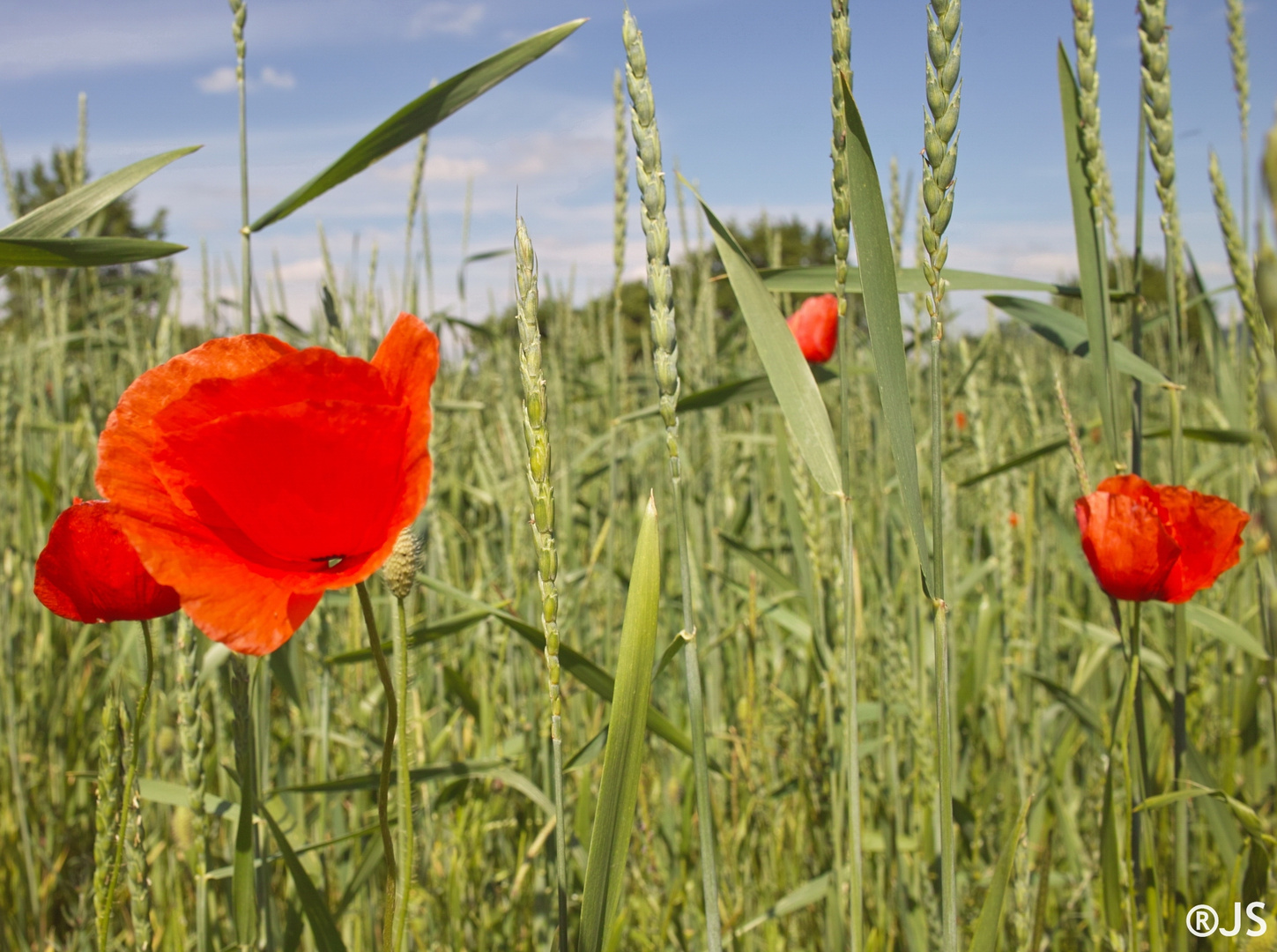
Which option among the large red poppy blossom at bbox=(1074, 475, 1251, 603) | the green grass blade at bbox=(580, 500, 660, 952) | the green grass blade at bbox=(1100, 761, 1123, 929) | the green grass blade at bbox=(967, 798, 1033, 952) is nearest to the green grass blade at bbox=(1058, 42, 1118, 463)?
the large red poppy blossom at bbox=(1074, 475, 1251, 603)

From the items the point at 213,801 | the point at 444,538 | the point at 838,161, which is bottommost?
the point at 213,801

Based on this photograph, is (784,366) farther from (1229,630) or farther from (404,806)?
(1229,630)

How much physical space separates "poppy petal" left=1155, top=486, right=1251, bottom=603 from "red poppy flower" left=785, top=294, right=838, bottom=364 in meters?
0.83

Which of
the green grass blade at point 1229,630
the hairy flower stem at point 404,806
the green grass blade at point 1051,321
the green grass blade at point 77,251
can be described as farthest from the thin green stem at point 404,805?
the green grass blade at point 1229,630

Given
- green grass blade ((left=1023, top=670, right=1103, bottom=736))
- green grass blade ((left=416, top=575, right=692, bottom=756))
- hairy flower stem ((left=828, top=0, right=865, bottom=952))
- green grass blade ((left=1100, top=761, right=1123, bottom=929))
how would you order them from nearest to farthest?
hairy flower stem ((left=828, top=0, right=865, bottom=952)), green grass blade ((left=416, top=575, right=692, bottom=756)), green grass blade ((left=1100, top=761, right=1123, bottom=929)), green grass blade ((left=1023, top=670, right=1103, bottom=736))

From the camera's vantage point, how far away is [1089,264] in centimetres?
86

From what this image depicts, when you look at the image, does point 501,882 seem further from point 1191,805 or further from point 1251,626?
point 1251,626

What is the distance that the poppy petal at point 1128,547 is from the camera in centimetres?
82

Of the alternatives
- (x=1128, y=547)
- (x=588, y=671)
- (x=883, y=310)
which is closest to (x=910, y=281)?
(x=1128, y=547)

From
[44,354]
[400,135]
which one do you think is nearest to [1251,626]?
[400,135]

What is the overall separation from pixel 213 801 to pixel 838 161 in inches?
33.5

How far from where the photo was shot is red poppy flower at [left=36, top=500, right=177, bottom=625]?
608 millimetres

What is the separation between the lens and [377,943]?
1.15 metres

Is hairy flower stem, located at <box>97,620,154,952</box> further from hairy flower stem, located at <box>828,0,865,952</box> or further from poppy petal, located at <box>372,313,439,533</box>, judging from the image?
hairy flower stem, located at <box>828,0,865,952</box>
